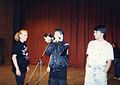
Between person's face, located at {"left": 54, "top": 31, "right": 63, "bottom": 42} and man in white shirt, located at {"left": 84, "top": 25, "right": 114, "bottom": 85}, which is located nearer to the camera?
man in white shirt, located at {"left": 84, "top": 25, "right": 114, "bottom": 85}

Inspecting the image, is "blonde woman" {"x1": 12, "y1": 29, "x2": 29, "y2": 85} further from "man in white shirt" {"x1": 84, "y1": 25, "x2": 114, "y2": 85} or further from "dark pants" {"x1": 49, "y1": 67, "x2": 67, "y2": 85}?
"man in white shirt" {"x1": 84, "y1": 25, "x2": 114, "y2": 85}

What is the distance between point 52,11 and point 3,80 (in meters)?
4.32

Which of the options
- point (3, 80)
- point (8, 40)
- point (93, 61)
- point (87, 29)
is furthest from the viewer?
point (8, 40)

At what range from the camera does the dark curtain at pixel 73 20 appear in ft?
32.7

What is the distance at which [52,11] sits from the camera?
36.6 feet

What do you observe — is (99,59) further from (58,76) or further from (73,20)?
(73,20)

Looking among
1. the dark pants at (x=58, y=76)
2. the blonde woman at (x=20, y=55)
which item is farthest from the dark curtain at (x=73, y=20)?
the blonde woman at (x=20, y=55)

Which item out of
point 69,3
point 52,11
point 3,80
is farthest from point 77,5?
point 3,80

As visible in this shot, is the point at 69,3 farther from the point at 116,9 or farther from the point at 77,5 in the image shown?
the point at 116,9

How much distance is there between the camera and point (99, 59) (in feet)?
12.9

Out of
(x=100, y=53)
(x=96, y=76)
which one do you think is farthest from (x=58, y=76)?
(x=100, y=53)

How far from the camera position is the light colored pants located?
3938mm

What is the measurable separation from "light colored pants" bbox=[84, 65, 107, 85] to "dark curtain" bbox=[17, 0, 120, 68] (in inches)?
237

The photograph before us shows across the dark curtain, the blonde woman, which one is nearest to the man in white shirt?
the blonde woman
